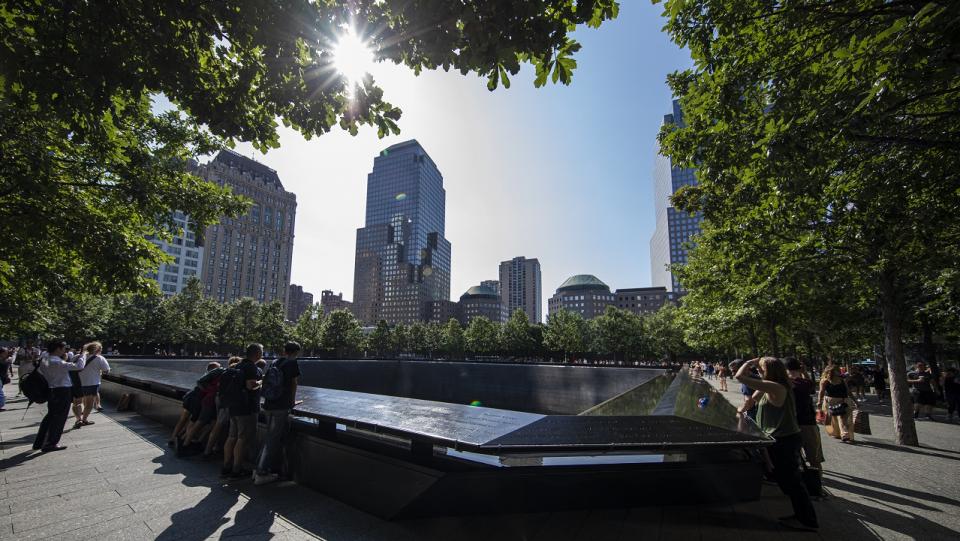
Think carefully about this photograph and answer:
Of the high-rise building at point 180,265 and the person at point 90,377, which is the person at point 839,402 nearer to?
the person at point 90,377

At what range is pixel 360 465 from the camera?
15.6ft

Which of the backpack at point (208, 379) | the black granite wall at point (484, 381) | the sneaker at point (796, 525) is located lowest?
the black granite wall at point (484, 381)

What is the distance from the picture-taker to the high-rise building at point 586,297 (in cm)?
16750

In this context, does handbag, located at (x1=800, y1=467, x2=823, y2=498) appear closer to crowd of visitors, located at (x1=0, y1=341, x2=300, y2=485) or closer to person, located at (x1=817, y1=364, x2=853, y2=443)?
person, located at (x1=817, y1=364, x2=853, y2=443)

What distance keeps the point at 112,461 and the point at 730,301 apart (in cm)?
1976

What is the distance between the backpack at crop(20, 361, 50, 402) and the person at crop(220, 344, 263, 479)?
15.6ft

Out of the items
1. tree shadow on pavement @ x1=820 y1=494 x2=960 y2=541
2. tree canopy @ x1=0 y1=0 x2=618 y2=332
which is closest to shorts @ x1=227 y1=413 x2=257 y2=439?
tree canopy @ x1=0 y1=0 x2=618 y2=332

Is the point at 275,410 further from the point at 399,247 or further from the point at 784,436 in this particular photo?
the point at 399,247

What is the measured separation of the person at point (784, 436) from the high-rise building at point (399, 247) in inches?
6748

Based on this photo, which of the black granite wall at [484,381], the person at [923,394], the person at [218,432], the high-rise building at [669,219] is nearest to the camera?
the person at [218,432]

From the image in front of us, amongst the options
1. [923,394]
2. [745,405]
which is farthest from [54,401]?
[923,394]

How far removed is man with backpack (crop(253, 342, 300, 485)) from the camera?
5523 mm

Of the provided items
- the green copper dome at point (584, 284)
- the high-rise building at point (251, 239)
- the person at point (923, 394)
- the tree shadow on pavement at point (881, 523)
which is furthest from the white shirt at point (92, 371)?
the green copper dome at point (584, 284)

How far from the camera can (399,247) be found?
183 metres
